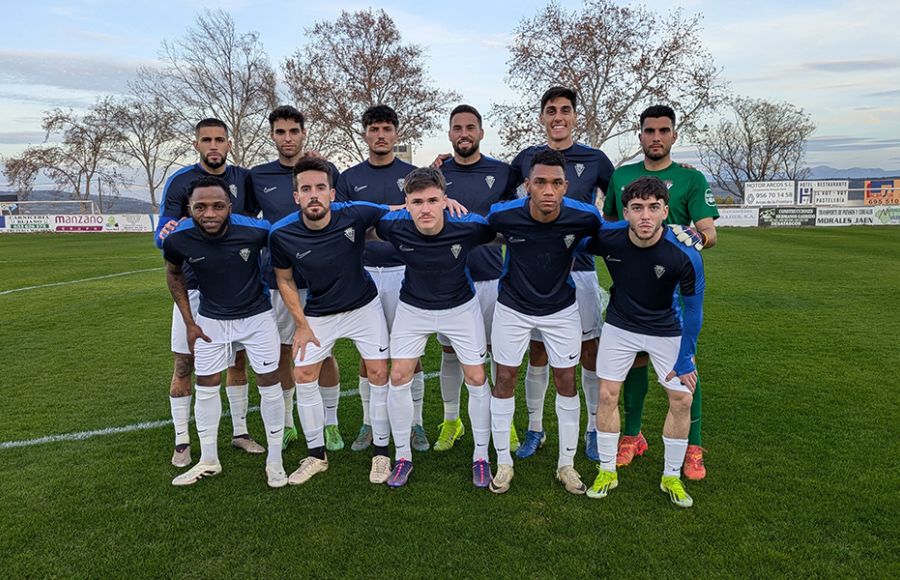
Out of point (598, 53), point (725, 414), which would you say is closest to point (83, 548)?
point (725, 414)

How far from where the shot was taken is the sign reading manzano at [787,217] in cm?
2966

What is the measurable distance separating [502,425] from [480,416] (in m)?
0.15

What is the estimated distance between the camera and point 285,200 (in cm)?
Result: 423

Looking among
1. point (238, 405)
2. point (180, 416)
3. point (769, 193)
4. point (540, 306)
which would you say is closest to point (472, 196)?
point (540, 306)

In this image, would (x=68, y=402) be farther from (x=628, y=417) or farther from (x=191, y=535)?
(x=628, y=417)

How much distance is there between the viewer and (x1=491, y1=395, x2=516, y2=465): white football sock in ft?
11.9

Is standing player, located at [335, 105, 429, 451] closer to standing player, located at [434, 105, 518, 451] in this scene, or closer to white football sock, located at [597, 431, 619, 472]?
standing player, located at [434, 105, 518, 451]

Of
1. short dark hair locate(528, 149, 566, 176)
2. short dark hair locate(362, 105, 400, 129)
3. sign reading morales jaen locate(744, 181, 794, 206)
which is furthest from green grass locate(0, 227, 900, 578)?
sign reading morales jaen locate(744, 181, 794, 206)

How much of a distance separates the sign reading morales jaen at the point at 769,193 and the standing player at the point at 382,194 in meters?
34.4

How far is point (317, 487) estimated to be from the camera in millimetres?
3611

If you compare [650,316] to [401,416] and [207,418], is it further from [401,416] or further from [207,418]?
[207,418]

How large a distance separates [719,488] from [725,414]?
1334mm

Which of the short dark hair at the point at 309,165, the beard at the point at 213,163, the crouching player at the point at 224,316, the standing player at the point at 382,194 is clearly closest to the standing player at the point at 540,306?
the standing player at the point at 382,194

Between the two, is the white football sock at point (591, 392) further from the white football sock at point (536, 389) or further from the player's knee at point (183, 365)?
the player's knee at point (183, 365)
